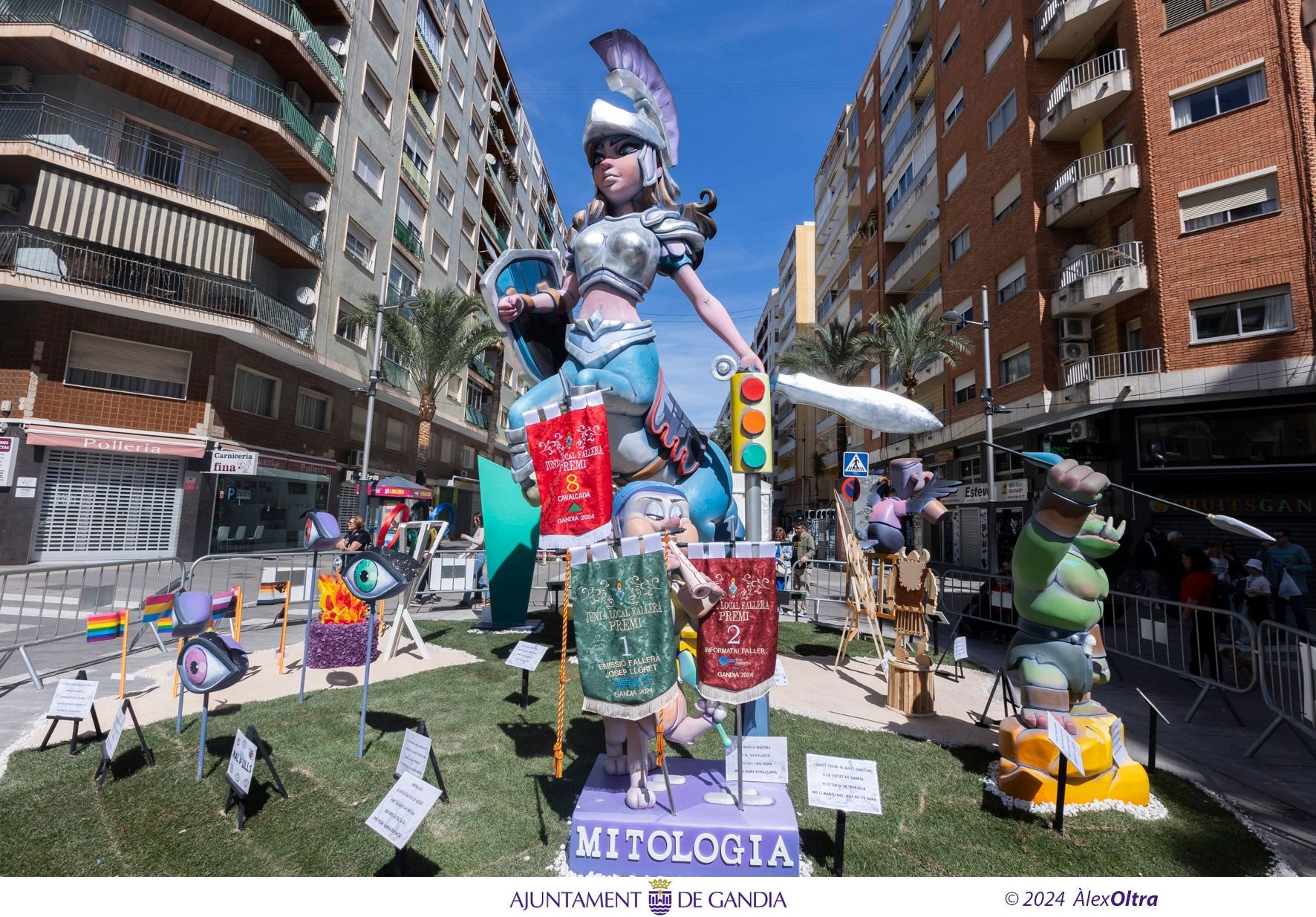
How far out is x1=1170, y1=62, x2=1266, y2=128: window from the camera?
1430 cm

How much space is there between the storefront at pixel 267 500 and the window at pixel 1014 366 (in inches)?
821

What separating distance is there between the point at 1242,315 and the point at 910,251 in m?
14.0

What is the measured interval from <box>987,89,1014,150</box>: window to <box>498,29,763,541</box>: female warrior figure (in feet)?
62.1

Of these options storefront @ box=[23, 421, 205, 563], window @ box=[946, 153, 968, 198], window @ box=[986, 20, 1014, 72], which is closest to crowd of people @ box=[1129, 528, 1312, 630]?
window @ box=[946, 153, 968, 198]

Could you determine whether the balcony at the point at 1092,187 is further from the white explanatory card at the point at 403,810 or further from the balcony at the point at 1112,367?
the white explanatory card at the point at 403,810

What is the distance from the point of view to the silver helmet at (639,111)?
508 centimetres

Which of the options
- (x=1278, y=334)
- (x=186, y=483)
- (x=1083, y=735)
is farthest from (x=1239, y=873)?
(x=186, y=483)

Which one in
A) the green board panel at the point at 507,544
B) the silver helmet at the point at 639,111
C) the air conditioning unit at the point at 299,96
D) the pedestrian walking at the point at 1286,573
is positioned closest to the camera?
the silver helmet at the point at 639,111

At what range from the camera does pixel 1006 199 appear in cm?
1964

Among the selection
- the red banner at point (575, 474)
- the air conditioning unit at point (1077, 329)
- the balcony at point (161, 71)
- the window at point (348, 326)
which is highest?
the balcony at point (161, 71)

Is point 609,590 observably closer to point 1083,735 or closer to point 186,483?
point 1083,735

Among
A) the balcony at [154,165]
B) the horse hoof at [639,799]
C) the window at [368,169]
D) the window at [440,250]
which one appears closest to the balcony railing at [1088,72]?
the window at [368,169]

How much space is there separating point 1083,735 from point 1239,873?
84 cm

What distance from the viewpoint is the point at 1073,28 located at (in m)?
17.3
